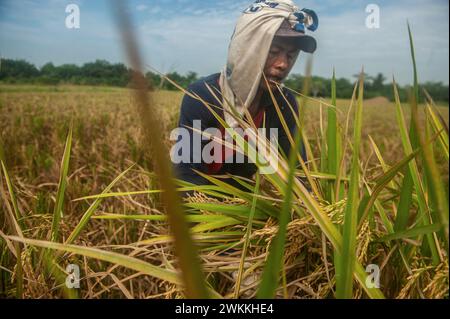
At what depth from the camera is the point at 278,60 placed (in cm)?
132

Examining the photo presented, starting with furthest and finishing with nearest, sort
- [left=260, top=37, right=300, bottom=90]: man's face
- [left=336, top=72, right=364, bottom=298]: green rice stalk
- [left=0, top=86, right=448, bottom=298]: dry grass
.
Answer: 1. [left=260, top=37, right=300, bottom=90]: man's face
2. [left=0, top=86, right=448, bottom=298]: dry grass
3. [left=336, top=72, right=364, bottom=298]: green rice stalk

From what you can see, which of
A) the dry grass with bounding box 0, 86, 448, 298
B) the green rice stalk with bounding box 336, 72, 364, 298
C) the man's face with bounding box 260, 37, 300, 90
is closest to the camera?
the green rice stalk with bounding box 336, 72, 364, 298

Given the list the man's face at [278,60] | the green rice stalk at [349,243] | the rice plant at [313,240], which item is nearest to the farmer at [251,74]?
the man's face at [278,60]

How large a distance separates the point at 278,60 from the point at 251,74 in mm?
129

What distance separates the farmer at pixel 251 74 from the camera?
1.20 metres

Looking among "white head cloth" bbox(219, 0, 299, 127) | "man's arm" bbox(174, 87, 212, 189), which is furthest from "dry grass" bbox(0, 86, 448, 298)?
"white head cloth" bbox(219, 0, 299, 127)

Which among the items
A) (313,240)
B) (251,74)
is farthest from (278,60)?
(313,240)

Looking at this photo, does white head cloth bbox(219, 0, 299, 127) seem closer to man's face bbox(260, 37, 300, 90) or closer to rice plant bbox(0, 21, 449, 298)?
man's face bbox(260, 37, 300, 90)

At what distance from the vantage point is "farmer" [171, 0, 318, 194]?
1.20 m

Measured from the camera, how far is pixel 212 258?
0.72m

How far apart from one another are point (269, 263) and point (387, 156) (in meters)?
2.82

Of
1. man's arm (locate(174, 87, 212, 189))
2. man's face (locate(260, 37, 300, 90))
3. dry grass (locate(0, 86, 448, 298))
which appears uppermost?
man's face (locate(260, 37, 300, 90))

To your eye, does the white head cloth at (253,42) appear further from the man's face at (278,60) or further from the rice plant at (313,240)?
the rice plant at (313,240)

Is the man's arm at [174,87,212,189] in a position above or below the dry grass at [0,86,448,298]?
above
